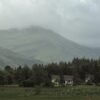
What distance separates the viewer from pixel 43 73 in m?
154

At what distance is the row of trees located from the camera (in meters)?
145

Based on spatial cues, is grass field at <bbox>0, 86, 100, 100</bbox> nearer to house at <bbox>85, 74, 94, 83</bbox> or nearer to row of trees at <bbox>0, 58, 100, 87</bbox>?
row of trees at <bbox>0, 58, 100, 87</bbox>

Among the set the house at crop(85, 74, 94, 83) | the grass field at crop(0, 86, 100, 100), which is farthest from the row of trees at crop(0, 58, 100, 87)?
the grass field at crop(0, 86, 100, 100)

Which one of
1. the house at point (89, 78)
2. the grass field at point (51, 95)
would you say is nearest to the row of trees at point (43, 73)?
the house at point (89, 78)

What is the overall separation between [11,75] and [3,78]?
8725mm

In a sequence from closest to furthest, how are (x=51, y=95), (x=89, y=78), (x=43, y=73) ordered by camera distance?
(x=51, y=95) < (x=43, y=73) < (x=89, y=78)

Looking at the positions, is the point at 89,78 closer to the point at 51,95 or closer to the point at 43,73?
the point at 43,73

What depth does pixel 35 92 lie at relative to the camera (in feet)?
315

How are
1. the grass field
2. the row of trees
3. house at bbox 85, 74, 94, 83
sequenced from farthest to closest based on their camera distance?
house at bbox 85, 74, 94, 83
the row of trees
the grass field

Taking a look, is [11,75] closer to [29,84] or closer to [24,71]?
[24,71]

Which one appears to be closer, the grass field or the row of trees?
the grass field

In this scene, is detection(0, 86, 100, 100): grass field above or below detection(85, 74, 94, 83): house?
below

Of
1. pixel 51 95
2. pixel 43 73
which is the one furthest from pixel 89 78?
pixel 51 95

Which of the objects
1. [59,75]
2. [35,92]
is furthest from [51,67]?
[35,92]
